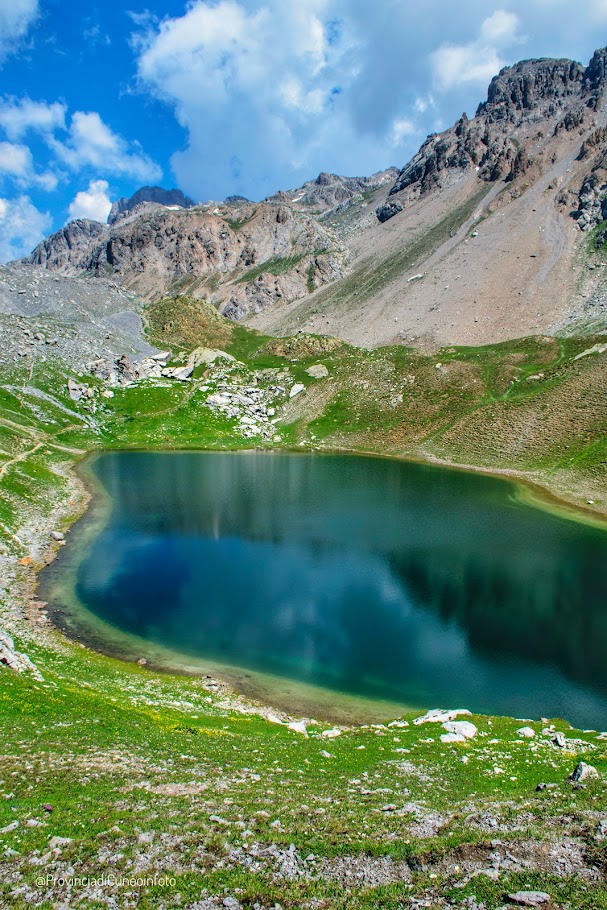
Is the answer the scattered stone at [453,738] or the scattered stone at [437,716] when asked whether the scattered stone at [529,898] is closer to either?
the scattered stone at [453,738]

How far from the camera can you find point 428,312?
469ft

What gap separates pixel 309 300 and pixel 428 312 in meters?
60.6

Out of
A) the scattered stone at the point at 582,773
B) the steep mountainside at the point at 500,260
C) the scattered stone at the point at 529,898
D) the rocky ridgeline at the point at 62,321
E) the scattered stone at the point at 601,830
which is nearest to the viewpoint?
the scattered stone at the point at 529,898

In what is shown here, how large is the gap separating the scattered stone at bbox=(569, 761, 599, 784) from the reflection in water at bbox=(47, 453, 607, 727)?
28.3ft

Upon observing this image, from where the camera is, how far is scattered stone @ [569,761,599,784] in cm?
1379

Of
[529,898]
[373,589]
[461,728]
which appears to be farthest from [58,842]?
[373,589]

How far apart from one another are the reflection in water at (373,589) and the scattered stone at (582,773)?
28.3 ft

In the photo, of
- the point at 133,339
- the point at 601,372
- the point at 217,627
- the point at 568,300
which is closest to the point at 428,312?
the point at 568,300

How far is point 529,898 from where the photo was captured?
8.56 metres

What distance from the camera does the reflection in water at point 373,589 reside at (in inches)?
1009

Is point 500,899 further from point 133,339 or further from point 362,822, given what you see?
point 133,339

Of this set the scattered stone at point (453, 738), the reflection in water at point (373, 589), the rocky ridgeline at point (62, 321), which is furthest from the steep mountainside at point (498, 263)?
the scattered stone at point (453, 738)

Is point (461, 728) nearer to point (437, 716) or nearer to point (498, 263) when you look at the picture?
point (437, 716)

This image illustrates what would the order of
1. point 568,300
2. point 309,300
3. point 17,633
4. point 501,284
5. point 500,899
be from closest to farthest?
point 500,899
point 17,633
point 568,300
point 501,284
point 309,300
